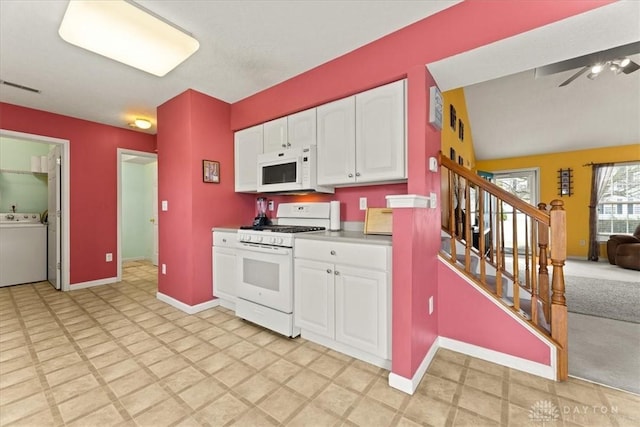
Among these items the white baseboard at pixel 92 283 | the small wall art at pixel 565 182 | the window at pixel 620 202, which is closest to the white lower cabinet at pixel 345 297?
the white baseboard at pixel 92 283

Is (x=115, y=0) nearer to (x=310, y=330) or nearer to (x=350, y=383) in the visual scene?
(x=310, y=330)

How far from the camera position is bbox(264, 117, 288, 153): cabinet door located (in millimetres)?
2928

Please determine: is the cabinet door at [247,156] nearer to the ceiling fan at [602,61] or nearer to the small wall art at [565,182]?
Result: the ceiling fan at [602,61]

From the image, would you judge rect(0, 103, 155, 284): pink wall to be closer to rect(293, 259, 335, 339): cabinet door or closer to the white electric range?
the white electric range

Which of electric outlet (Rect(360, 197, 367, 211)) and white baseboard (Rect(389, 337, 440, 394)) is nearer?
white baseboard (Rect(389, 337, 440, 394))

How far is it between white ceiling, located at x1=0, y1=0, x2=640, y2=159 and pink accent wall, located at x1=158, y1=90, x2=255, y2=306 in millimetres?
251

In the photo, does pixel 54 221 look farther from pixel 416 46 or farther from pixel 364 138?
pixel 416 46

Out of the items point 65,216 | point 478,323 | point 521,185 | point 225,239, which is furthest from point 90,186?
point 521,185

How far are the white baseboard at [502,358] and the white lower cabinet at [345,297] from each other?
2.12ft

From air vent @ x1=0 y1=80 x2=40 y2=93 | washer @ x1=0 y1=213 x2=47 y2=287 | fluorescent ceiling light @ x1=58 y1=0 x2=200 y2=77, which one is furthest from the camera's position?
washer @ x1=0 y1=213 x2=47 y2=287

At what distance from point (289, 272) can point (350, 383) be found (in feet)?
3.12

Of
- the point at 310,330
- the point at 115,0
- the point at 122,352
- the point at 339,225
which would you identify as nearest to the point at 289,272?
the point at 310,330

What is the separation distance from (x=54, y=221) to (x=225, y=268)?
10.1ft

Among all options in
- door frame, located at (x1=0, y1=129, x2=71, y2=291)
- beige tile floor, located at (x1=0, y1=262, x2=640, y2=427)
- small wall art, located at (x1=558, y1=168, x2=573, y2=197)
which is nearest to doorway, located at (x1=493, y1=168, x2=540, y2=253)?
small wall art, located at (x1=558, y1=168, x2=573, y2=197)
